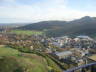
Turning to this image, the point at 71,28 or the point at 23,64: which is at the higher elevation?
the point at 71,28

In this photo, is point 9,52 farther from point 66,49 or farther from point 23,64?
point 66,49

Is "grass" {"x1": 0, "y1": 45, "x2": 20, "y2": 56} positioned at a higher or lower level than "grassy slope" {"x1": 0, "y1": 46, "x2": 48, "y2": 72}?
higher

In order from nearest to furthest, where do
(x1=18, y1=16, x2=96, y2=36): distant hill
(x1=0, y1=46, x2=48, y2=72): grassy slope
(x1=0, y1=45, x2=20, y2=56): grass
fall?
(x1=0, y1=46, x2=48, y2=72): grassy slope
(x1=0, y1=45, x2=20, y2=56): grass
(x1=18, y1=16, x2=96, y2=36): distant hill

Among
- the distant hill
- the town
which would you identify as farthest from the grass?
the distant hill

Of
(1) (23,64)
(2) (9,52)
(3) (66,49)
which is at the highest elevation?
(2) (9,52)

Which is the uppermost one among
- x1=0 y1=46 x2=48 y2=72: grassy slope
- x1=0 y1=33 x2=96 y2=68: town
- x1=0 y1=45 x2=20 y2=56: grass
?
x1=0 y1=45 x2=20 y2=56: grass

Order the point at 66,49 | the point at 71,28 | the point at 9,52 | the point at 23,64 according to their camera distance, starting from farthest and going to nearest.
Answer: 1. the point at 71,28
2. the point at 66,49
3. the point at 9,52
4. the point at 23,64

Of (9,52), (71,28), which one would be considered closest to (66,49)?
(9,52)

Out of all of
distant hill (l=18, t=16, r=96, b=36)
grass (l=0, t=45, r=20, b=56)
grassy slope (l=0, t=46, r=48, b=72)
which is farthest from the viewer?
distant hill (l=18, t=16, r=96, b=36)

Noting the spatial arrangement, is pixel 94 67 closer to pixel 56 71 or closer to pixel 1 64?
pixel 56 71

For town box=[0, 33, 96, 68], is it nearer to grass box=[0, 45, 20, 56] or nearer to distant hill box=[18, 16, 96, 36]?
grass box=[0, 45, 20, 56]

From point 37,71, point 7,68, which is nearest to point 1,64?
point 7,68

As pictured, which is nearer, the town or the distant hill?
the town
